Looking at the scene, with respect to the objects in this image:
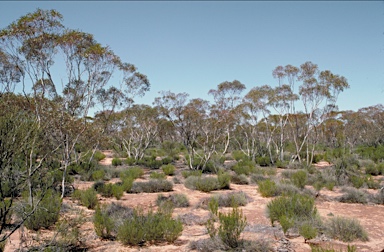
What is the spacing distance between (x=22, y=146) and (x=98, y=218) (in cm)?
309

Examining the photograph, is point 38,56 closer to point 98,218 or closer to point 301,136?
point 98,218

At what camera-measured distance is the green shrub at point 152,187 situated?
14586mm

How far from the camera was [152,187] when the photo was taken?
14.7 meters

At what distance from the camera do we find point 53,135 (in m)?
11.2

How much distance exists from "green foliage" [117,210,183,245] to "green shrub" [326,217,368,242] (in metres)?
4.13

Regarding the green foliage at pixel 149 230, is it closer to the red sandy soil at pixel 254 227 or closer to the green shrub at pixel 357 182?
the red sandy soil at pixel 254 227

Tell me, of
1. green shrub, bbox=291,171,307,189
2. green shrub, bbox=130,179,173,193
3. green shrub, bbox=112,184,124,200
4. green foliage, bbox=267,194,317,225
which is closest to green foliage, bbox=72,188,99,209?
green shrub, bbox=112,184,124,200

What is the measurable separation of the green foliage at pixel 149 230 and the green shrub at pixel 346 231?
413cm

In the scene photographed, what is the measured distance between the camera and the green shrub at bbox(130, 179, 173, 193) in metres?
14.6

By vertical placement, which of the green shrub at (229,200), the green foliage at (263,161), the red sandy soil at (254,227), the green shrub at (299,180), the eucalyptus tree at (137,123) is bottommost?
the red sandy soil at (254,227)

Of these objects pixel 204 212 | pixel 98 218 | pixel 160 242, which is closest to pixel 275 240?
pixel 160 242

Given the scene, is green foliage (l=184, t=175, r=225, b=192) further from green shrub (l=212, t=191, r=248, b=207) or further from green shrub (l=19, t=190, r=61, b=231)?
green shrub (l=19, t=190, r=61, b=231)

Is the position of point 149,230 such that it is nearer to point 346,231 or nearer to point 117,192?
point 346,231

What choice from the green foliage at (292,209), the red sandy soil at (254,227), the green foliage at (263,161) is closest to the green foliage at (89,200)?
the red sandy soil at (254,227)
